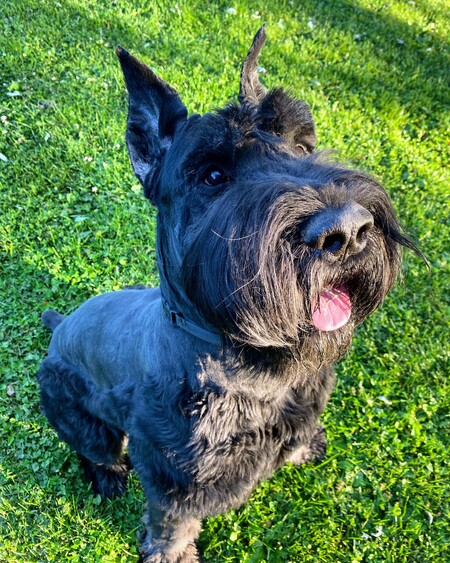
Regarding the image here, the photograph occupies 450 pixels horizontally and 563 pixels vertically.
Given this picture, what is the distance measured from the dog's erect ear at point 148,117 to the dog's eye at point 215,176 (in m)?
0.36

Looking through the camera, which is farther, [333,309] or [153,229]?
[153,229]

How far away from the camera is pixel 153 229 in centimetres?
472

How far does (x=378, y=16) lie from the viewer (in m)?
7.47

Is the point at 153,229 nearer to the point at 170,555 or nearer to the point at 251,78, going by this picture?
the point at 251,78

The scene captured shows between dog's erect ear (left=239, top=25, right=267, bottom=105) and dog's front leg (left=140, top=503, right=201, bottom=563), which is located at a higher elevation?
dog's erect ear (left=239, top=25, right=267, bottom=105)

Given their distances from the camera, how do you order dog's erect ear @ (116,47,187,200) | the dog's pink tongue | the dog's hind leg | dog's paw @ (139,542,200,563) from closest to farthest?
the dog's pink tongue → dog's erect ear @ (116,47,187,200) → dog's paw @ (139,542,200,563) → the dog's hind leg

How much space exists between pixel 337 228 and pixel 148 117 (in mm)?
1248

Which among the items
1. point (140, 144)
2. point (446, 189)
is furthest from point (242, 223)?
point (446, 189)

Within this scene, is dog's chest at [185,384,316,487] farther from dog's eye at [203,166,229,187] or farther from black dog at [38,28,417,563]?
dog's eye at [203,166,229,187]

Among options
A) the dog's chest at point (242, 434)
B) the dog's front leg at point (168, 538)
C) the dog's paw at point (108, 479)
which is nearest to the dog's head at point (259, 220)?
the dog's chest at point (242, 434)

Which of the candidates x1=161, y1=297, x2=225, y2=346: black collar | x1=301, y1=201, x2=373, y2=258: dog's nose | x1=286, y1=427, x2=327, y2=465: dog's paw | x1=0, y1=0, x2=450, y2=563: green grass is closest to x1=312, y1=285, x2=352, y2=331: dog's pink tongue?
x1=301, y1=201, x2=373, y2=258: dog's nose

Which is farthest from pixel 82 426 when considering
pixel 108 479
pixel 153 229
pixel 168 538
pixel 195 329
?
pixel 153 229

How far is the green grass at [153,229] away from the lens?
318 cm

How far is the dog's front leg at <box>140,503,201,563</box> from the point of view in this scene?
2.61 metres
